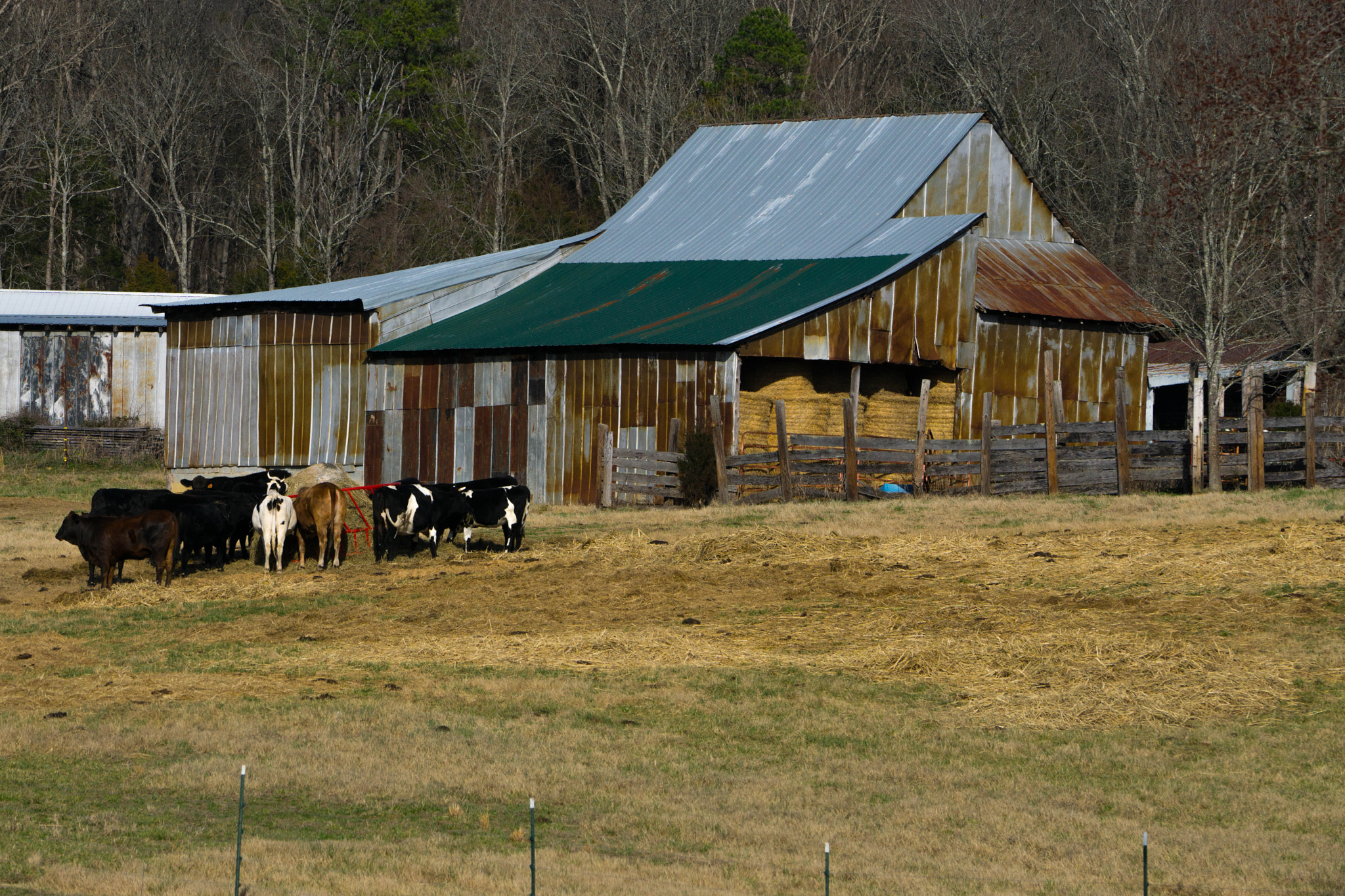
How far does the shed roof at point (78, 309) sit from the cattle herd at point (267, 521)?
984 inches

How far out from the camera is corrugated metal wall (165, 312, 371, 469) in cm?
3859

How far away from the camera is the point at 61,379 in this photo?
50750 mm

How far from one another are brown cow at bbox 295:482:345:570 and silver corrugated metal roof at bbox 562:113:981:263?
1765cm

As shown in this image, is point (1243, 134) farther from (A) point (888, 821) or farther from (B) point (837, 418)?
(A) point (888, 821)

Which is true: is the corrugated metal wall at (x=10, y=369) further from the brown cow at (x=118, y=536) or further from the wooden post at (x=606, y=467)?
the brown cow at (x=118, y=536)

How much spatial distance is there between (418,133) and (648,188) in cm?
3095

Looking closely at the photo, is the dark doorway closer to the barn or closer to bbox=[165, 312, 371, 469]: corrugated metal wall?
the barn

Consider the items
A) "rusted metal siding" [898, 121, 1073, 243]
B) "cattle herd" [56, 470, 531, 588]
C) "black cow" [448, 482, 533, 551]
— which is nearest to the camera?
"cattle herd" [56, 470, 531, 588]

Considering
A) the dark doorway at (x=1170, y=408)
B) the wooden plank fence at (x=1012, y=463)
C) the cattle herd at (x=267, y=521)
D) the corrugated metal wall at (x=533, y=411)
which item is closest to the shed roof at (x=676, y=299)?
the corrugated metal wall at (x=533, y=411)

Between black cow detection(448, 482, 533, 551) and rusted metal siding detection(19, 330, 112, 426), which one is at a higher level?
rusted metal siding detection(19, 330, 112, 426)

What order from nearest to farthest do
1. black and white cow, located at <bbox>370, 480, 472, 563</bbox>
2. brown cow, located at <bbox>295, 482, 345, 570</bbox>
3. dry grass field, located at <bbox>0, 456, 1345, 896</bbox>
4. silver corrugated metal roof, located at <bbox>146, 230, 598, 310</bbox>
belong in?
dry grass field, located at <bbox>0, 456, 1345, 896</bbox>
brown cow, located at <bbox>295, 482, 345, 570</bbox>
black and white cow, located at <bbox>370, 480, 472, 563</bbox>
silver corrugated metal roof, located at <bbox>146, 230, 598, 310</bbox>

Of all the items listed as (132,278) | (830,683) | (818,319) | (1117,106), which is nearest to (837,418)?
(818,319)

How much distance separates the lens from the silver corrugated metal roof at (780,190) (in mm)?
40375

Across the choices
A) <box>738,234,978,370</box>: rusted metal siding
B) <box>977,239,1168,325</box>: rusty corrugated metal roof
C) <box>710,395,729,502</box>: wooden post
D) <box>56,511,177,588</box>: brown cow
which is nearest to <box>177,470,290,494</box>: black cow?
<box>56,511,177,588</box>: brown cow
